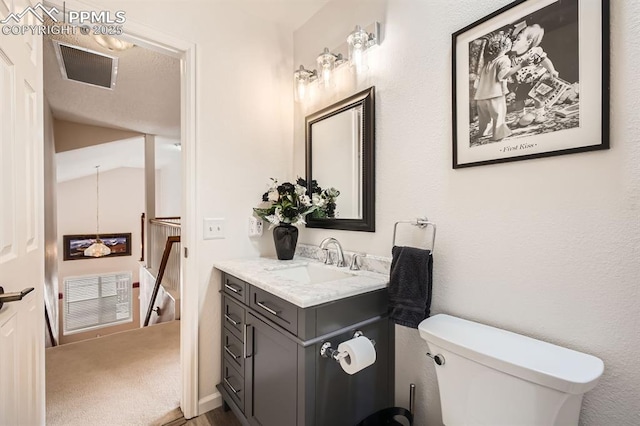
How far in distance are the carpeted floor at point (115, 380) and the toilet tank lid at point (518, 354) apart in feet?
5.69

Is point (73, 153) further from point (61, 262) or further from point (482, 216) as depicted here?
point (482, 216)

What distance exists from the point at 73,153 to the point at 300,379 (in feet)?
16.5

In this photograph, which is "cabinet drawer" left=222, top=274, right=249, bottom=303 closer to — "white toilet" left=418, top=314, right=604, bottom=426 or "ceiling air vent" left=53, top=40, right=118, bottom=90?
"white toilet" left=418, top=314, right=604, bottom=426

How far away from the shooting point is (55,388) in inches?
76.4

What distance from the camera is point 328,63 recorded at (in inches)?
68.2

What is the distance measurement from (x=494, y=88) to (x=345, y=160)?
0.83 meters

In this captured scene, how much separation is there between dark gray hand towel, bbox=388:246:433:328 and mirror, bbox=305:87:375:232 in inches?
12.9

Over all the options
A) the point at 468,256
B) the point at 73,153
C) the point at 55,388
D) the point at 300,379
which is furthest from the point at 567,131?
the point at 73,153

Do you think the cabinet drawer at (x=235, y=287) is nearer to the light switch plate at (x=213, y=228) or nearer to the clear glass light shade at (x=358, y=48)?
the light switch plate at (x=213, y=228)

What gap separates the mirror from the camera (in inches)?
61.7

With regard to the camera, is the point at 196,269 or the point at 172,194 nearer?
the point at 196,269

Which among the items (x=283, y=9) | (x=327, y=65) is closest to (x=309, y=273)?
(x=327, y=65)

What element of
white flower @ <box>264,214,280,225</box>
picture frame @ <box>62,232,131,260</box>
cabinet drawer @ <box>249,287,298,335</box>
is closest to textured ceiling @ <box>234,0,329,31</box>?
white flower @ <box>264,214,280,225</box>

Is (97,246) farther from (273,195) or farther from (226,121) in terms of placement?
(273,195)
